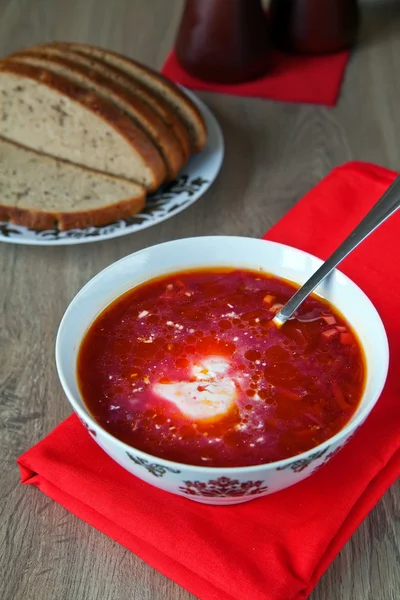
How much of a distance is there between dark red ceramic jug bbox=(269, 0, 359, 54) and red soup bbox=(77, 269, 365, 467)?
1248 millimetres

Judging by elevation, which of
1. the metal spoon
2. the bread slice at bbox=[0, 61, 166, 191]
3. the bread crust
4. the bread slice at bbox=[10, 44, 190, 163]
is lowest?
the bread crust

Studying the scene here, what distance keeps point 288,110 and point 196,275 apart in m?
1.02

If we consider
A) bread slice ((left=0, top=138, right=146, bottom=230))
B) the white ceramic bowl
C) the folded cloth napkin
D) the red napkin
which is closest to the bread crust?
bread slice ((left=0, top=138, right=146, bottom=230))

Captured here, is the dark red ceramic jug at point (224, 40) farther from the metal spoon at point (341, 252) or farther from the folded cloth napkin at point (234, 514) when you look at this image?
the folded cloth napkin at point (234, 514)

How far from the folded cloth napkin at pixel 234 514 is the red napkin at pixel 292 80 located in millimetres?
1184

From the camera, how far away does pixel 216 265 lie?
47.6 inches

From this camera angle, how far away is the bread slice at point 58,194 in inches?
61.9

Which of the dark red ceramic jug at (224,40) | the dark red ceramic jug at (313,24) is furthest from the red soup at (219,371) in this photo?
the dark red ceramic jug at (313,24)

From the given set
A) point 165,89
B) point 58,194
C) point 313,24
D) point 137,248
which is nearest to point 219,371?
point 137,248

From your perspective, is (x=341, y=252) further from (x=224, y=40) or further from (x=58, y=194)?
(x=224, y=40)

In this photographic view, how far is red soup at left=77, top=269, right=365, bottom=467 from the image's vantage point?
938 mm

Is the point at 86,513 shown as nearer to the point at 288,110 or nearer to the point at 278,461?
the point at 278,461

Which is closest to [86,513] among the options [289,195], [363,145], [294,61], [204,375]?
[204,375]

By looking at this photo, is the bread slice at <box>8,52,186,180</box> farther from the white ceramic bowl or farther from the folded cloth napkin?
the folded cloth napkin
